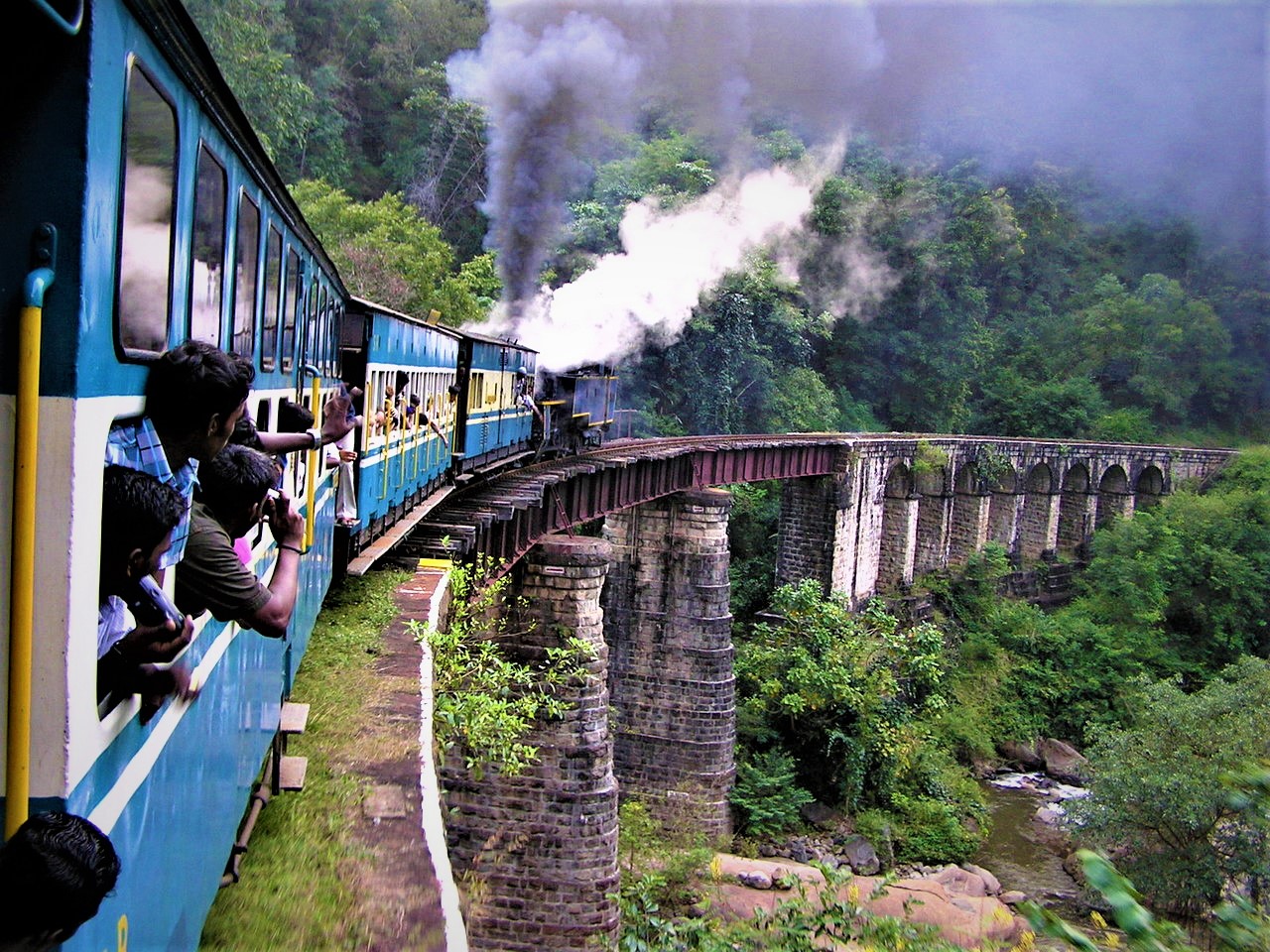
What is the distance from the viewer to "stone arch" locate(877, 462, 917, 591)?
34938 millimetres

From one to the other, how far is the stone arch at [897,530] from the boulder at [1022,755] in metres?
7.17

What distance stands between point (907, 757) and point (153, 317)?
2167 cm

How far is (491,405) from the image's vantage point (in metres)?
16.0

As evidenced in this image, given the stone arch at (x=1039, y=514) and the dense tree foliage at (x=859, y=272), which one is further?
the stone arch at (x=1039, y=514)

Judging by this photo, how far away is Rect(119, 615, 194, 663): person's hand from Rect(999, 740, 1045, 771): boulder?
28.1 m

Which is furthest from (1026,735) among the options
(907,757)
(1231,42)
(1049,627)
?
Answer: (1231,42)

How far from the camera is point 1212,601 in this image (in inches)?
1388

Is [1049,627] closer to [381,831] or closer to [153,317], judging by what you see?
[381,831]

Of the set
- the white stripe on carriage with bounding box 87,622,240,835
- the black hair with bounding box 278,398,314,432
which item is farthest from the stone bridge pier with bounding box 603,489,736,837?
the white stripe on carriage with bounding box 87,622,240,835

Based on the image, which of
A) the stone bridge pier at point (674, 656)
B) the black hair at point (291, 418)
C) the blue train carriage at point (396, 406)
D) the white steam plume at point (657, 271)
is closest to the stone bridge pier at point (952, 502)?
the white steam plume at point (657, 271)

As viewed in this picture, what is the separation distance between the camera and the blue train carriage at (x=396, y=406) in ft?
30.0

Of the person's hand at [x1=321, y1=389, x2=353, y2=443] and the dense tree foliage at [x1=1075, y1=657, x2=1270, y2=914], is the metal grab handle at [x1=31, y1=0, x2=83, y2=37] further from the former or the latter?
the dense tree foliage at [x1=1075, y1=657, x2=1270, y2=914]

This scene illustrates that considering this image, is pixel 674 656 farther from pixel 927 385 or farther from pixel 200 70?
pixel 927 385

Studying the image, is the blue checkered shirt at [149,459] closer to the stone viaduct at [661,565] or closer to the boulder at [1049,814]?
the stone viaduct at [661,565]
